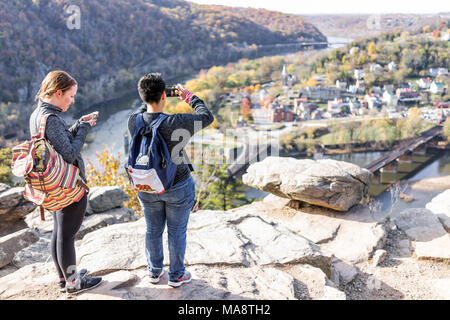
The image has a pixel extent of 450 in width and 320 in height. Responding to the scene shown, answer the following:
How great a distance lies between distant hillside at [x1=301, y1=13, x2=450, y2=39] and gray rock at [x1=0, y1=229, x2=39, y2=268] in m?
58.2

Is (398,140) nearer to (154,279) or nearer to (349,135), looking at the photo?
(349,135)

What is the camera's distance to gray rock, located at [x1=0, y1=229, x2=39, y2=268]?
330 cm

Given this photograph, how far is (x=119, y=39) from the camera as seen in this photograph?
39719mm

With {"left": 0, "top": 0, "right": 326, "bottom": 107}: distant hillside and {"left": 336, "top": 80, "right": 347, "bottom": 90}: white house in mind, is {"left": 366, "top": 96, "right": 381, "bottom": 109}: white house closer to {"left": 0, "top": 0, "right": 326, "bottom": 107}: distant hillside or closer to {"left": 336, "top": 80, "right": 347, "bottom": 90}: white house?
{"left": 336, "top": 80, "right": 347, "bottom": 90}: white house

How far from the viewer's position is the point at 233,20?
186 ft

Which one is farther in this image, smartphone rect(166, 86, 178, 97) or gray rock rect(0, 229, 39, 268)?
gray rock rect(0, 229, 39, 268)

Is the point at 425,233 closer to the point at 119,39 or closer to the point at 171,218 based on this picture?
the point at 171,218

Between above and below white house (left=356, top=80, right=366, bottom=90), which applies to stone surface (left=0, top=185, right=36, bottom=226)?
below

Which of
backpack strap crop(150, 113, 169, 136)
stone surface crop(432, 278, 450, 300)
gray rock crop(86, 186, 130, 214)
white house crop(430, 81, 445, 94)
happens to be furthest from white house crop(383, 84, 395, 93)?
backpack strap crop(150, 113, 169, 136)

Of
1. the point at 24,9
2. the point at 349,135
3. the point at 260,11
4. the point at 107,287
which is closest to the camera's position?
Result: the point at 107,287

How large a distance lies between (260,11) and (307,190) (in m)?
63.1

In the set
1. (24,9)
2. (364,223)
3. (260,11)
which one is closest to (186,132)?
(364,223)

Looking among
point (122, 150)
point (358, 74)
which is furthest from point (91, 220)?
point (358, 74)

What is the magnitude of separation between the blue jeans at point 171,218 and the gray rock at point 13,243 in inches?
77.0
